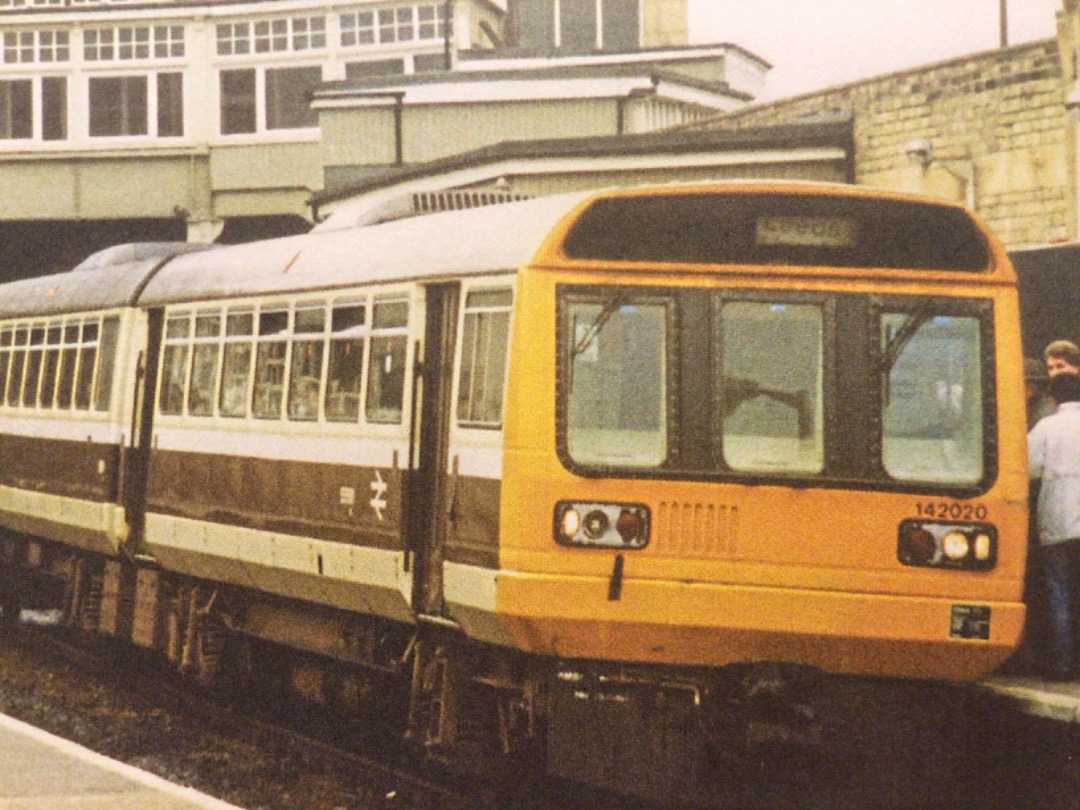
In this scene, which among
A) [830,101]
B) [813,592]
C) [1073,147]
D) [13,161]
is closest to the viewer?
[813,592]

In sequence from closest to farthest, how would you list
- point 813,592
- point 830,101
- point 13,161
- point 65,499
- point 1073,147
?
point 813,592
point 65,499
point 1073,147
point 830,101
point 13,161

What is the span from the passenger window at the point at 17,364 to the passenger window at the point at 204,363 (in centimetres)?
425

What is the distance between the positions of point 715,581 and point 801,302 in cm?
125

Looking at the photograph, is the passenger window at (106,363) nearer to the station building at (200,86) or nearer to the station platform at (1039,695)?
the station platform at (1039,695)

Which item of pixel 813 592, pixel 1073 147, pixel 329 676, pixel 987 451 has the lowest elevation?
pixel 329 676

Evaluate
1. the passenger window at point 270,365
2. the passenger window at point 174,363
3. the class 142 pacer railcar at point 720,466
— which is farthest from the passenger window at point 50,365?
the class 142 pacer railcar at point 720,466

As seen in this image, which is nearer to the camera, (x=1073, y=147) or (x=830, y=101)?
(x=1073, y=147)

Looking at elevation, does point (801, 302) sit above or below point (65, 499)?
above

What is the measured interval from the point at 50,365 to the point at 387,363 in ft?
21.4

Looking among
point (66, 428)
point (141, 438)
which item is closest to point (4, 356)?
point (66, 428)

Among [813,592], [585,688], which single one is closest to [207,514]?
[585,688]

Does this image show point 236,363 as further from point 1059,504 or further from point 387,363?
point 1059,504

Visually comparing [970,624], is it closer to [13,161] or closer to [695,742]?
[695,742]

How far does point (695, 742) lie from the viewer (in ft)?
28.0
